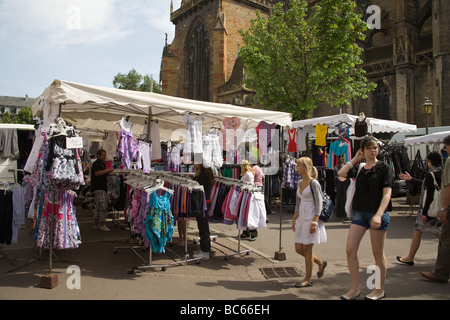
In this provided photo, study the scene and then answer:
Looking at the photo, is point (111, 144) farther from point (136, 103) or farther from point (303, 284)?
point (303, 284)

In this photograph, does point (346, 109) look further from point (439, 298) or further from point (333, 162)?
point (439, 298)

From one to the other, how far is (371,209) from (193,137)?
11.8ft

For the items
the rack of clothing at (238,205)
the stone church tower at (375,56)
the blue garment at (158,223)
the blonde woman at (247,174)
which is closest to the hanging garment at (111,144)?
the blonde woman at (247,174)

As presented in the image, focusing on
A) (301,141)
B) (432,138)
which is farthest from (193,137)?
(432,138)

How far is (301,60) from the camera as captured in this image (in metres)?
15.6

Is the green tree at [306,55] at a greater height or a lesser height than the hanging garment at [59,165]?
greater

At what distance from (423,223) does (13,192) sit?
21.8 ft

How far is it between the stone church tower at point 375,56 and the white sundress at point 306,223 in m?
20.4

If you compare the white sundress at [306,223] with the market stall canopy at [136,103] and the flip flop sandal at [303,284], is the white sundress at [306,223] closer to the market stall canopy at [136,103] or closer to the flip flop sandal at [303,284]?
the flip flop sandal at [303,284]

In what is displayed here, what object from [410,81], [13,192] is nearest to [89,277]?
[13,192]

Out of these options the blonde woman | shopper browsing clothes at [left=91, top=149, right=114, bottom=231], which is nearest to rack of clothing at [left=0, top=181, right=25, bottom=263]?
shopper browsing clothes at [left=91, top=149, right=114, bottom=231]

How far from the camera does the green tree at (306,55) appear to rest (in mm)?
14602

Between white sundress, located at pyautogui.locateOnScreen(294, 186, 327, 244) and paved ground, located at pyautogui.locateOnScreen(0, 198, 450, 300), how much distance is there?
695mm

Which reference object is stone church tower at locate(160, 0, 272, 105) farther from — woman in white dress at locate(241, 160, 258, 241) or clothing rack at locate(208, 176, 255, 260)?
clothing rack at locate(208, 176, 255, 260)
